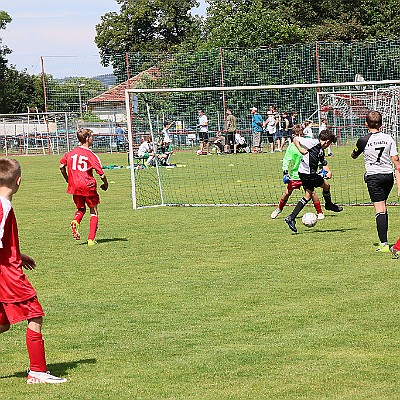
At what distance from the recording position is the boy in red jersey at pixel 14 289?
6.32 metres

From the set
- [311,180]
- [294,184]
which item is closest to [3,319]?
[311,180]

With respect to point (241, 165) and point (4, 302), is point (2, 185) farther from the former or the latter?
point (241, 165)

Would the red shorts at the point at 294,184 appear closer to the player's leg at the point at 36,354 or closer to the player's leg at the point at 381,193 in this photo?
the player's leg at the point at 381,193

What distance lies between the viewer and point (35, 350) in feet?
21.0

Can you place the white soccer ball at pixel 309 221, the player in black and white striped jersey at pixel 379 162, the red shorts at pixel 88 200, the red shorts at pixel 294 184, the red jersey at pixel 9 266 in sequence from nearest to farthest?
the red jersey at pixel 9 266
the player in black and white striped jersey at pixel 379 162
the red shorts at pixel 88 200
the white soccer ball at pixel 309 221
the red shorts at pixel 294 184

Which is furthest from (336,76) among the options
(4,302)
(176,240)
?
(4,302)

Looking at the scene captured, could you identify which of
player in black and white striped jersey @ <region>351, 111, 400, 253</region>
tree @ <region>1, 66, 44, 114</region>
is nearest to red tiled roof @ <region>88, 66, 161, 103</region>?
player in black and white striped jersey @ <region>351, 111, 400, 253</region>

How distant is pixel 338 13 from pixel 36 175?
3799 cm

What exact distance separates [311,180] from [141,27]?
70175 mm

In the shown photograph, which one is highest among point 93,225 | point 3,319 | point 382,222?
point 3,319

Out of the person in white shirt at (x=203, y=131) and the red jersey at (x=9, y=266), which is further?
the person in white shirt at (x=203, y=131)

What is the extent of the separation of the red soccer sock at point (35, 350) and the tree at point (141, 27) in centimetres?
7427

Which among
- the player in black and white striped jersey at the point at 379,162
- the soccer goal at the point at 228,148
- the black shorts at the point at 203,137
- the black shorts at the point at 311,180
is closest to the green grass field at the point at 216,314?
the player in black and white striped jersey at the point at 379,162

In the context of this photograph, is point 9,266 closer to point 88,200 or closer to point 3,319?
point 3,319
